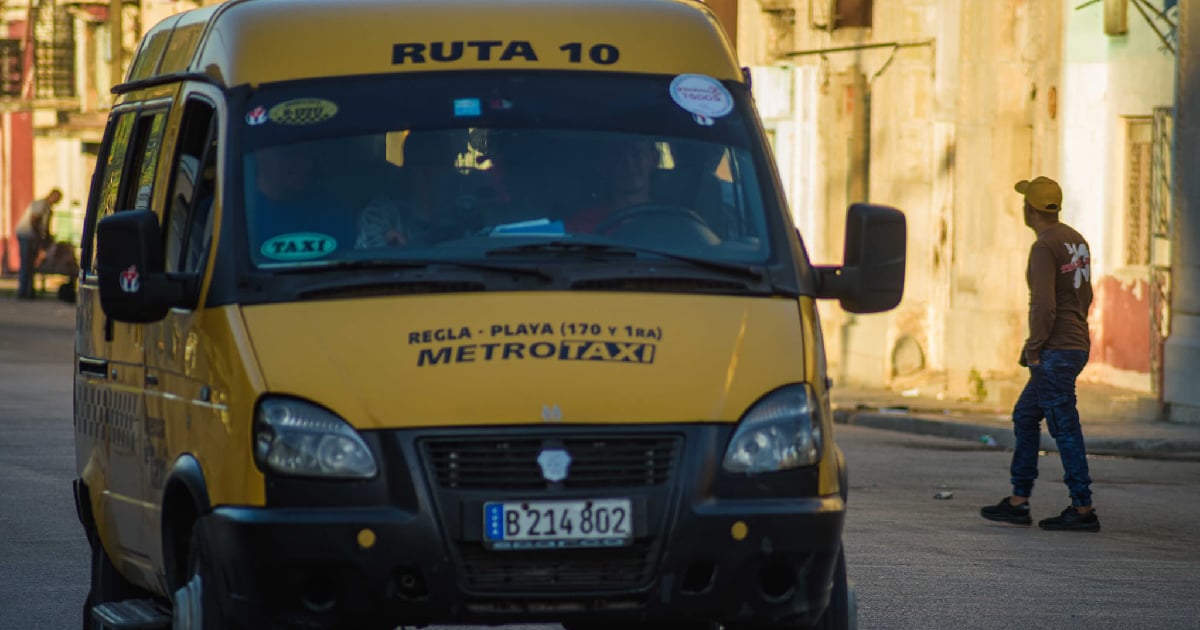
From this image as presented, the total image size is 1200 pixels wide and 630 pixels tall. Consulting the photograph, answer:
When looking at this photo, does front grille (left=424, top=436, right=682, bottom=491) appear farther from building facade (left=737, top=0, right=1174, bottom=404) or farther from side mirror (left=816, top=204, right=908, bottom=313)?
building facade (left=737, top=0, right=1174, bottom=404)

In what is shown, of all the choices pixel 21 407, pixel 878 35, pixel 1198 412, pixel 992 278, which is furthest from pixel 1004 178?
pixel 21 407

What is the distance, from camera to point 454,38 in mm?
7996

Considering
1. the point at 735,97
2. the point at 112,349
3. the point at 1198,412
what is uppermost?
the point at 735,97

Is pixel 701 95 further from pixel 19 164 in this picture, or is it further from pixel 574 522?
pixel 19 164

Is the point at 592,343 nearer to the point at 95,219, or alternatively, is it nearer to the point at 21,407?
the point at 95,219

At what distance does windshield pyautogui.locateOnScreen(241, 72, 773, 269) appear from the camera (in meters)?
7.52

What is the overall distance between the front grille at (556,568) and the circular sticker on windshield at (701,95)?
1.68 metres

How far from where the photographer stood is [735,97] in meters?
8.05

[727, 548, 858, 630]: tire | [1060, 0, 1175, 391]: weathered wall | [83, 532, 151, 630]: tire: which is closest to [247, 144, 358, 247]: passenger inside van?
[727, 548, 858, 630]: tire

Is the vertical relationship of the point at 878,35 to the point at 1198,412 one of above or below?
above

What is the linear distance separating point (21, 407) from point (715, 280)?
14.8m

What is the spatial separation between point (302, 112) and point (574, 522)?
5.70 ft

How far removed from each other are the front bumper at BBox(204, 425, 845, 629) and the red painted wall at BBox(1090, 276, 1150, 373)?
17.7 m

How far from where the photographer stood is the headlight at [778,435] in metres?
6.94
